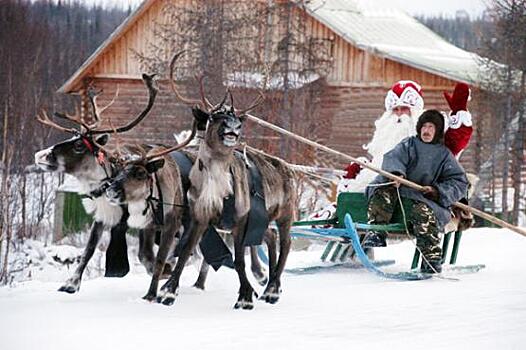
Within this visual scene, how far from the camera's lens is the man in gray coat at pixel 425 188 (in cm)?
928

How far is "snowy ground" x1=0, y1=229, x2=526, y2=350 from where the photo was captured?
6320 mm

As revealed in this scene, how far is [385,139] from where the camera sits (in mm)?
10195

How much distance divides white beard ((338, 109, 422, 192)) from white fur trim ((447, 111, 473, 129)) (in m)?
0.43

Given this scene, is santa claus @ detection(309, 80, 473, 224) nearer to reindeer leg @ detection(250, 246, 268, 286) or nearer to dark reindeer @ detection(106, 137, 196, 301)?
reindeer leg @ detection(250, 246, 268, 286)

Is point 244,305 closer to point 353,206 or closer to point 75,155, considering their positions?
point 75,155

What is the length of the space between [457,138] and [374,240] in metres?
1.29

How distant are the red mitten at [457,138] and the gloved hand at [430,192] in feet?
2.15

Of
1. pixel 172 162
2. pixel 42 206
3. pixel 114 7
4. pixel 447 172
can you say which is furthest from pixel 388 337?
pixel 114 7

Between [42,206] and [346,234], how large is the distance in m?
12.7

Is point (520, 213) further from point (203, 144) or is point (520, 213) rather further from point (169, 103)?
point (203, 144)

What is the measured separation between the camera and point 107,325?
6660 millimetres

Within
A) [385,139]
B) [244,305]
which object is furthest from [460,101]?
[244,305]

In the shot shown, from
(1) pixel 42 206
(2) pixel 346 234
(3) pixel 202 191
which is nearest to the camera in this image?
(3) pixel 202 191

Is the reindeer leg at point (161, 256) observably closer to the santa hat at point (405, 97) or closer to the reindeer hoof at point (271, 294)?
the reindeer hoof at point (271, 294)
